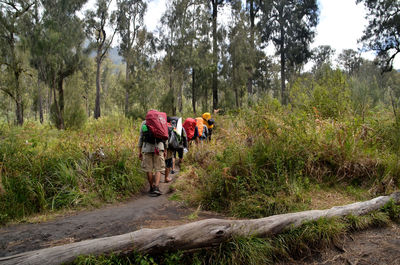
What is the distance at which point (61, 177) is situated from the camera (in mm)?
4883

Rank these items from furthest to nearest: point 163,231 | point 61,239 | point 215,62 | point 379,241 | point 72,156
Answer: point 215,62 → point 72,156 → point 379,241 → point 61,239 → point 163,231

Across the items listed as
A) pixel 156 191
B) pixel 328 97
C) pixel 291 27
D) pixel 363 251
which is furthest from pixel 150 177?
pixel 291 27

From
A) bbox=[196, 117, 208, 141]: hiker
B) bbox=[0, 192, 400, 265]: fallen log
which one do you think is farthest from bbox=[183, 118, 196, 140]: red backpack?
bbox=[0, 192, 400, 265]: fallen log

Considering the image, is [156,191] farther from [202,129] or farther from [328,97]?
[328,97]

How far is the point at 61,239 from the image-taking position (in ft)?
9.75

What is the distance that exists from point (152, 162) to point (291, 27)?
80.9 ft

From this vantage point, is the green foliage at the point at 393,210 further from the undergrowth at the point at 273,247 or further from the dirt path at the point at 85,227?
the dirt path at the point at 85,227

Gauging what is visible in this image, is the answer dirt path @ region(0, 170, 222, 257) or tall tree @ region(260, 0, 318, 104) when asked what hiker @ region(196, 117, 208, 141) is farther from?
tall tree @ region(260, 0, 318, 104)

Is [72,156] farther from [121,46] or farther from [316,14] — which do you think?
[316,14]

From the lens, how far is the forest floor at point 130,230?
290 centimetres

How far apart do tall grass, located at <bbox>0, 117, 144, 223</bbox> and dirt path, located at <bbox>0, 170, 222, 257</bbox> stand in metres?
0.52

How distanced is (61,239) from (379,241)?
3997 millimetres

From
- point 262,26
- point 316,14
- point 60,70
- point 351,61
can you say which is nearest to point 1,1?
point 60,70

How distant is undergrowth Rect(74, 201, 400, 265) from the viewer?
8.12 ft
